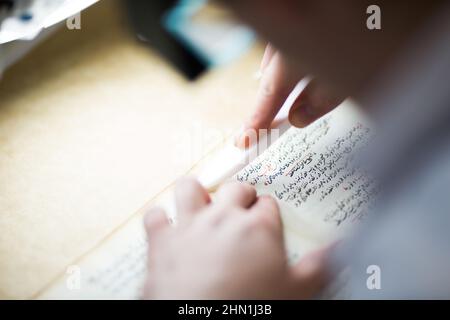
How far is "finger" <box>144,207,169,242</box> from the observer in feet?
1.75

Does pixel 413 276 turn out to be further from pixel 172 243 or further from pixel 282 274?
pixel 172 243

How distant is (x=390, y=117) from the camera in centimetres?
47

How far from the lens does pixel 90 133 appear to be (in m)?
0.66

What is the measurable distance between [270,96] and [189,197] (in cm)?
16

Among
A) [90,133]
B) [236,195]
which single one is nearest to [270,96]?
[236,195]

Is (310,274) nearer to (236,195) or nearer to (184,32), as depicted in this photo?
(236,195)

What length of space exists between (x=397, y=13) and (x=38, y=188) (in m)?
0.46

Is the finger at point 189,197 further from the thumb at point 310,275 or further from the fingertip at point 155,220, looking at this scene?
the thumb at point 310,275

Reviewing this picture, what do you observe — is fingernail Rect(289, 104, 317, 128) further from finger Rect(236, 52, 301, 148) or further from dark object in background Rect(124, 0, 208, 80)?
dark object in background Rect(124, 0, 208, 80)

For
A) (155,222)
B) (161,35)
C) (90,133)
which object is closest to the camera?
(161,35)

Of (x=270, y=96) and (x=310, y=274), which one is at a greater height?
(x=270, y=96)

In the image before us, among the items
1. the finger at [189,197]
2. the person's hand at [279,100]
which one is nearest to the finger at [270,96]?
the person's hand at [279,100]

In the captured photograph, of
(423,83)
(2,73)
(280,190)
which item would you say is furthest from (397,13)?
(2,73)

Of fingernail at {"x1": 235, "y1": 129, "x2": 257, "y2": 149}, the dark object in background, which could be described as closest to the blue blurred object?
the dark object in background
